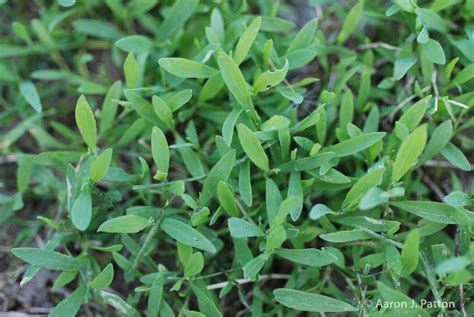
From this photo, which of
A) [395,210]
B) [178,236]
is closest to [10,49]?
[178,236]

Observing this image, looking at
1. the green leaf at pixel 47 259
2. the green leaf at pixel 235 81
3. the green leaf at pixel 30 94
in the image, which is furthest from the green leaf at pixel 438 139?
the green leaf at pixel 30 94

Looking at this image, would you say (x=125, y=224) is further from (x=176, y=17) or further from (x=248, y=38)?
(x=176, y=17)

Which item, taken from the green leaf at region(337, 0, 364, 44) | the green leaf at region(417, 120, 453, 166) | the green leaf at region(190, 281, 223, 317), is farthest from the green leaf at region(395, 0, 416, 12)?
the green leaf at region(190, 281, 223, 317)

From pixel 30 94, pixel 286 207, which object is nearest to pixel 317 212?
pixel 286 207

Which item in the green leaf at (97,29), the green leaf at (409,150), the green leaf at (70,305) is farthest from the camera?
the green leaf at (97,29)

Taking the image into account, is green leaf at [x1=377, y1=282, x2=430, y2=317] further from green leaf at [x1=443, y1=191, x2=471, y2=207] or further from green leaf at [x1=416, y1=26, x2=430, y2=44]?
green leaf at [x1=416, y1=26, x2=430, y2=44]

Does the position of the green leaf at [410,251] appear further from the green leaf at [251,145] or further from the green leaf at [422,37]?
the green leaf at [422,37]

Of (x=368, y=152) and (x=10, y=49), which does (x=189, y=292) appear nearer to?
(x=368, y=152)

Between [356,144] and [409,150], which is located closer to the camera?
[409,150]
